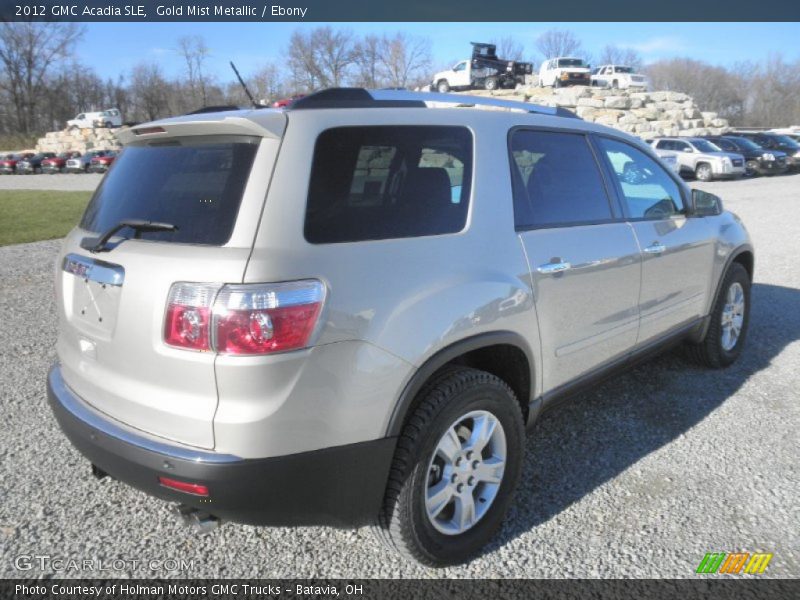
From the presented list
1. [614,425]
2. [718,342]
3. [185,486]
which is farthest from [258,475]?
[718,342]

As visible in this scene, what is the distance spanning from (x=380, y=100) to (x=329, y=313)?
0.97 metres

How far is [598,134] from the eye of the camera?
345cm

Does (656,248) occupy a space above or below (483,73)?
below

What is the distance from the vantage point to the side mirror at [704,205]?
4.07 meters

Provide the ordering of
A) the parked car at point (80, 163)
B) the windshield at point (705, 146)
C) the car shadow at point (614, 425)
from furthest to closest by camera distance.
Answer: the parked car at point (80, 163)
the windshield at point (705, 146)
the car shadow at point (614, 425)

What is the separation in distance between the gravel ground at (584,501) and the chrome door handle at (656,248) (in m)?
1.07

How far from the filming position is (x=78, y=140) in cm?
5616

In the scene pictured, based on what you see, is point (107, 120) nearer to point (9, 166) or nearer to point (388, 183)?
point (9, 166)

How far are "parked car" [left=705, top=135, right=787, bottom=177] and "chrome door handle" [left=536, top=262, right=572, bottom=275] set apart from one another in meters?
27.3

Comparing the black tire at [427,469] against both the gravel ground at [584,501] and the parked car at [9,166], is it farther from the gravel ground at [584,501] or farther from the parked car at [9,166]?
the parked car at [9,166]

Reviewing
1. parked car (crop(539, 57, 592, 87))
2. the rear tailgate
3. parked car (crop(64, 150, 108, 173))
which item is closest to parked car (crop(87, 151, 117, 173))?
parked car (crop(64, 150, 108, 173))

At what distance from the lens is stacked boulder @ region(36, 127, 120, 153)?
5488 cm

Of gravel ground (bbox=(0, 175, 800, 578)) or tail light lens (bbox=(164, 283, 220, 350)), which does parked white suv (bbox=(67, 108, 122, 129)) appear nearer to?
gravel ground (bbox=(0, 175, 800, 578))

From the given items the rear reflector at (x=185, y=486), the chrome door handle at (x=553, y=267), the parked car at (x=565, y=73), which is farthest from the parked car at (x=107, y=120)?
the rear reflector at (x=185, y=486)
